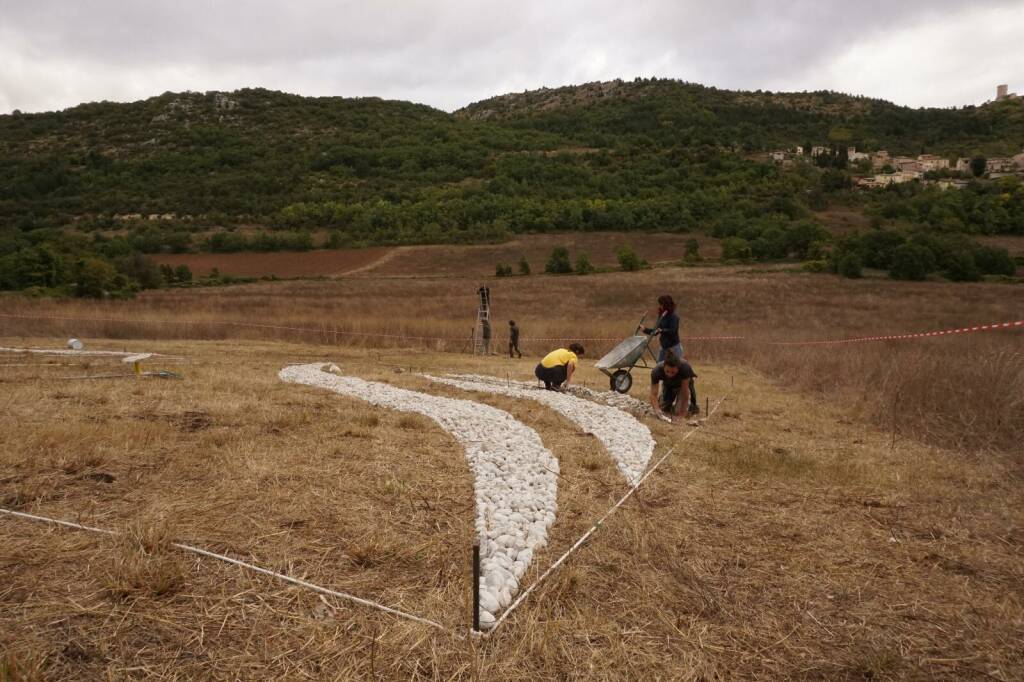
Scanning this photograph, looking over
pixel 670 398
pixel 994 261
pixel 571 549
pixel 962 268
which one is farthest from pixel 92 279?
pixel 994 261

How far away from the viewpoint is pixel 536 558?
13.2 feet

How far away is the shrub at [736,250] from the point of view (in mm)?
56969

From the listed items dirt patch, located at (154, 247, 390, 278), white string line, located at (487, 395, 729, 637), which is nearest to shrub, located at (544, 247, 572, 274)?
dirt patch, located at (154, 247, 390, 278)

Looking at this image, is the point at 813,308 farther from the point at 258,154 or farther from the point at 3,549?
the point at 258,154

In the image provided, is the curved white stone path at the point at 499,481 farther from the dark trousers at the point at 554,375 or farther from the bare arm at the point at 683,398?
the bare arm at the point at 683,398

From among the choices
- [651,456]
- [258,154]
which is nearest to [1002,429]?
[651,456]

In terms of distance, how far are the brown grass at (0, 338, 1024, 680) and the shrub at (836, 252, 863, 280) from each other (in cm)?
4167

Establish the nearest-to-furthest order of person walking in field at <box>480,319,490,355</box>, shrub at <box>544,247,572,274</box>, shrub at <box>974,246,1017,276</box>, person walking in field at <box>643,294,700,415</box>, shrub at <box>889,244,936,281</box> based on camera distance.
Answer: person walking in field at <box>643,294,700,415</box>
person walking in field at <box>480,319,490,355</box>
shrub at <box>889,244,936,281</box>
shrub at <box>974,246,1017,276</box>
shrub at <box>544,247,572,274</box>

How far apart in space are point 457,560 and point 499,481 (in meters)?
1.65

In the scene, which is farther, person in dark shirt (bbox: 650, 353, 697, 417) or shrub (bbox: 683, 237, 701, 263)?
shrub (bbox: 683, 237, 701, 263)

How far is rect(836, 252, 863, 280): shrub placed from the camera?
144 feet

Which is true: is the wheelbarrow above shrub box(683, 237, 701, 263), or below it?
below

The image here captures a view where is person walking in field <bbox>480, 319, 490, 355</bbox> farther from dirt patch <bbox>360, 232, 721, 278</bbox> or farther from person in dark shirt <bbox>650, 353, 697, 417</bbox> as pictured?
dirt patch <bbox>360, 232, 721, 278</bbox>

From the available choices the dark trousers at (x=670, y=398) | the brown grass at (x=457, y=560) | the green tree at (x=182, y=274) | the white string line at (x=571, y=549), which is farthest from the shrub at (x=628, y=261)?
the white string line at (x=571, y=549)
